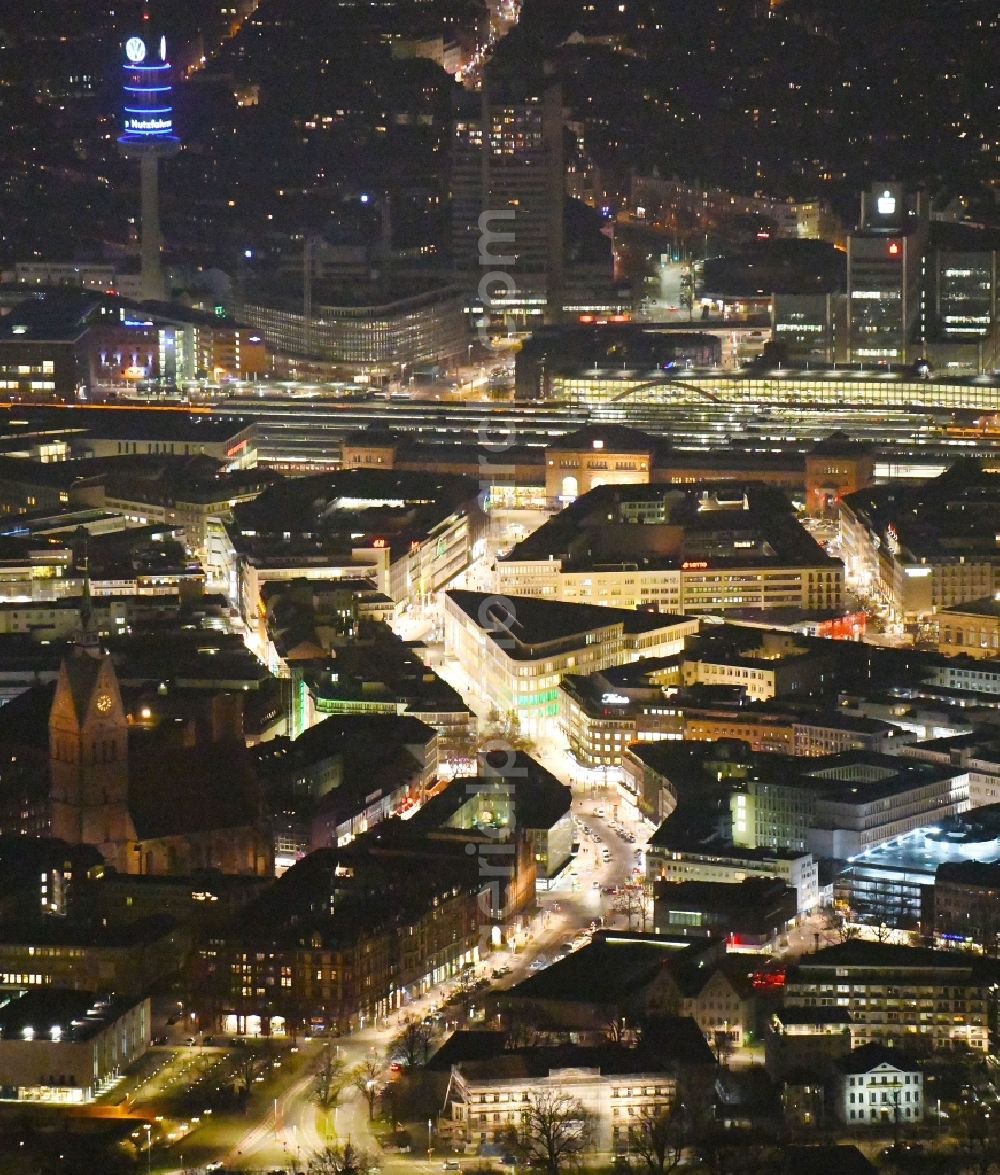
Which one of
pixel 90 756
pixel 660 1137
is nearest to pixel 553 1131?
pixel 660 1137

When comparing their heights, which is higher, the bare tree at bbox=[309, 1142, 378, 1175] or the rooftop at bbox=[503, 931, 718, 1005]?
the rooftop at bbox=[503, 931, 718, 1005]

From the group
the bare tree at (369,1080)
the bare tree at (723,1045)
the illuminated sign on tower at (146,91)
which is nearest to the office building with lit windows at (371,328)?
the illuminated sign on tower at (146,91)

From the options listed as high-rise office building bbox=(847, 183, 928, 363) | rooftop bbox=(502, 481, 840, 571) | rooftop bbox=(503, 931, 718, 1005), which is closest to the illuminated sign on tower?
high-rise office building bbox=(847, 183, 928, 363)

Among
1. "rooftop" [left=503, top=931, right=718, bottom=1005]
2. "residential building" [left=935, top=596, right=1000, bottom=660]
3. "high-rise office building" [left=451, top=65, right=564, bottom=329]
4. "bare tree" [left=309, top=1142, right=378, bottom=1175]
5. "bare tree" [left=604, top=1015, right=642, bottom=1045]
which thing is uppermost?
"high-rise office building" [left=451, top=65, right=564, bottom=329]

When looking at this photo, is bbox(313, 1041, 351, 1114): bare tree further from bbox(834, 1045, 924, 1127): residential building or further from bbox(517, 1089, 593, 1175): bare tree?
bbox(834, 1045, 924, 1127): residential building

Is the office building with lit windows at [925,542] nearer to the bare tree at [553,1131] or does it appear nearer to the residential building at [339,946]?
the residential building at [339,946]
